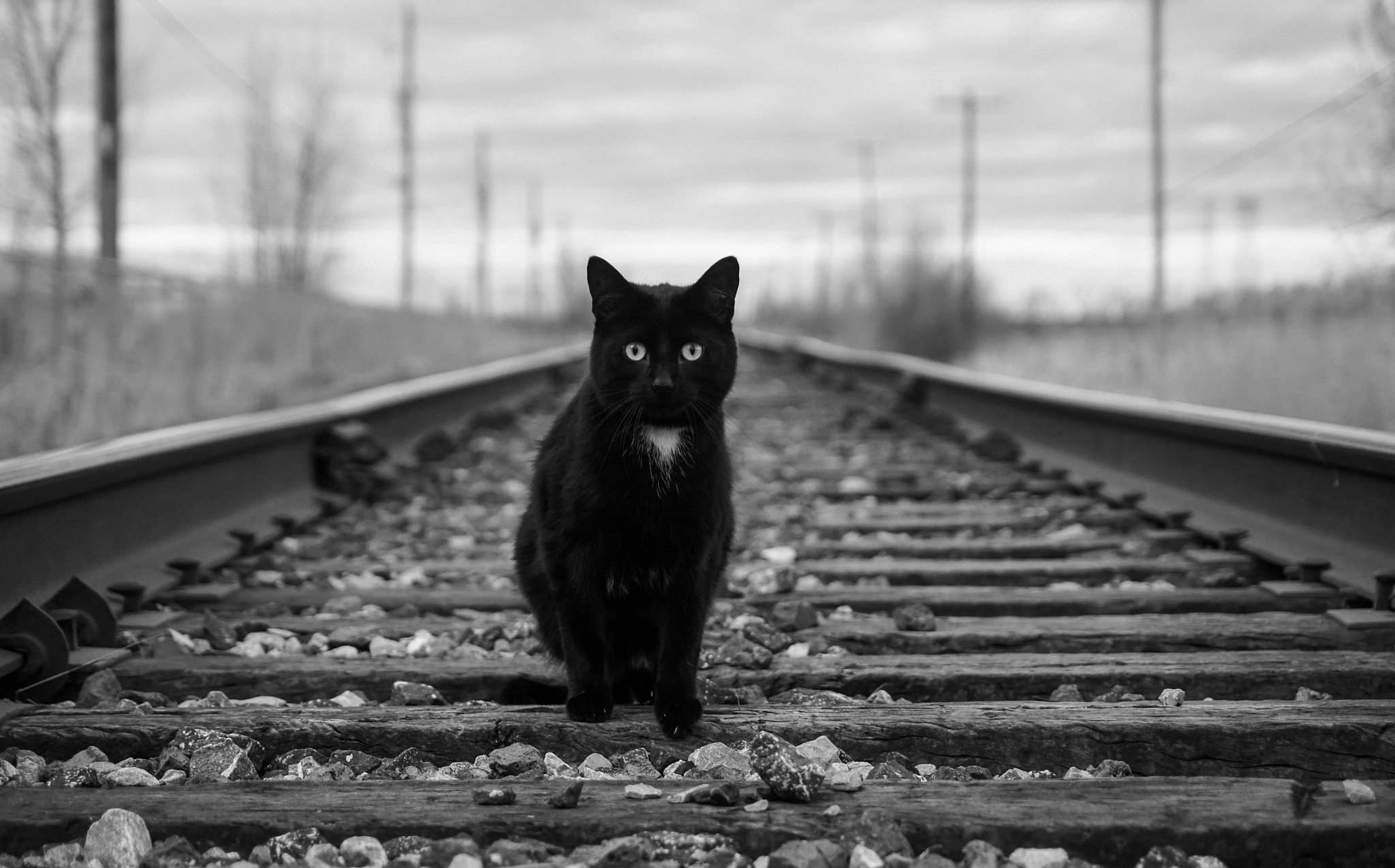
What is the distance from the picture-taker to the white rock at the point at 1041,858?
5.93ft

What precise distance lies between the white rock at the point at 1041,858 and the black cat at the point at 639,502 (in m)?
0.75

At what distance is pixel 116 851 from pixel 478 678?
1104 millimetres

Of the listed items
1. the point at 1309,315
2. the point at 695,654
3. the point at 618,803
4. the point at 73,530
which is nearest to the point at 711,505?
the point at 695,654

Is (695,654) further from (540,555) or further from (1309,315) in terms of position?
(1309,315)

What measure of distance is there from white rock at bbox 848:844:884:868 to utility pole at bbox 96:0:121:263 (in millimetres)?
13386

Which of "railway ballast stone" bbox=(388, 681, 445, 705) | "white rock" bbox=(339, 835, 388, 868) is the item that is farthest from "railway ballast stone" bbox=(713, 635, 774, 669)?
"white rock" bbox=(339, 835, 388, 868)

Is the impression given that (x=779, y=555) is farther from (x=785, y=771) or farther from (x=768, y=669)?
(x=785, y=771)

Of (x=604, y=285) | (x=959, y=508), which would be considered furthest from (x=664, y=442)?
(x=959, y=508)

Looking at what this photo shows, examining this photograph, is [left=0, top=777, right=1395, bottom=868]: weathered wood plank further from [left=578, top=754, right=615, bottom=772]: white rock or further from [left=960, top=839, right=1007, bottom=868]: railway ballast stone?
[left=578, top=754, right=615, bottom=772]: white rock

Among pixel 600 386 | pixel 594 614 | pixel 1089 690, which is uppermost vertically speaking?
pixel 600 386

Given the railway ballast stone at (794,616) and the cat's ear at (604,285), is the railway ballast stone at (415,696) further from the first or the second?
the railway ballast stone at (794,616)

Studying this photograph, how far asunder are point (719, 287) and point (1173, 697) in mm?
1379

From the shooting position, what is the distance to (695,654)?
2621 mm

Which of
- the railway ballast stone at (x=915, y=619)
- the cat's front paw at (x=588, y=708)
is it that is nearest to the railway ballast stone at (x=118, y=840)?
the cat's front paw at (x=588, y=708)
